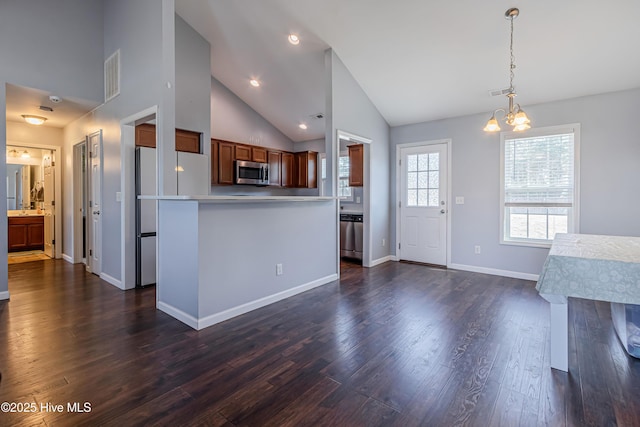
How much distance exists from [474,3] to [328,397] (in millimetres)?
3596

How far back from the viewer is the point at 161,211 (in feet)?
10.5

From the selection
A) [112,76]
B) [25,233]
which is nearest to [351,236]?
[112,76]

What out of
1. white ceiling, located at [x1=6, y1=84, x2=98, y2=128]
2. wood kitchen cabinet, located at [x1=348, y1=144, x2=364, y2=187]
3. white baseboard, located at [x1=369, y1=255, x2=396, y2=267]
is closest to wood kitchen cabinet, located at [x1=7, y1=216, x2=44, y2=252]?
white ceiling, located at [x1=6, y1=84, x2=98, y2=128]

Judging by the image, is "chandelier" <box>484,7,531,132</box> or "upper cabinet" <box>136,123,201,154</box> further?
"upper cabinet" <box>136,123,201,154</box>

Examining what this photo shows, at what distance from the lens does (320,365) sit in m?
2.16

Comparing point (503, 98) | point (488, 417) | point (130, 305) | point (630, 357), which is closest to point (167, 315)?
point (130, 305)

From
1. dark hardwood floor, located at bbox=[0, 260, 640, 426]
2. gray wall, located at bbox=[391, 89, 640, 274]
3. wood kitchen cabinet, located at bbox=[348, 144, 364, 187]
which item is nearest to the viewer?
dark hardwood floor, located at bbox=[0, 260, 640, 426]

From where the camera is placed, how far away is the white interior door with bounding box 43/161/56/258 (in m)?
5.87

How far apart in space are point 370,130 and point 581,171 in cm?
281

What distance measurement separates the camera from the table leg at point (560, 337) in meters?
2.05

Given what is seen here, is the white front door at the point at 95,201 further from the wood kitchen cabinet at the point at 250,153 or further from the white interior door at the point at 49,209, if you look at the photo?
the wood kitchen cabinet at the point at 250,153

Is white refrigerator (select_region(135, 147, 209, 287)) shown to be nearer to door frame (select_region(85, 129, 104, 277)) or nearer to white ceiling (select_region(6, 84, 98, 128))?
door frame (select_region(85, 129, 104, 277))

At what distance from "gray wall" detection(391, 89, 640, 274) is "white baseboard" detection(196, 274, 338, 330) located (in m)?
2.46

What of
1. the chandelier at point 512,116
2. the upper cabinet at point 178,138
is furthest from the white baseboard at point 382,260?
the upper cabinet at point 178,138
